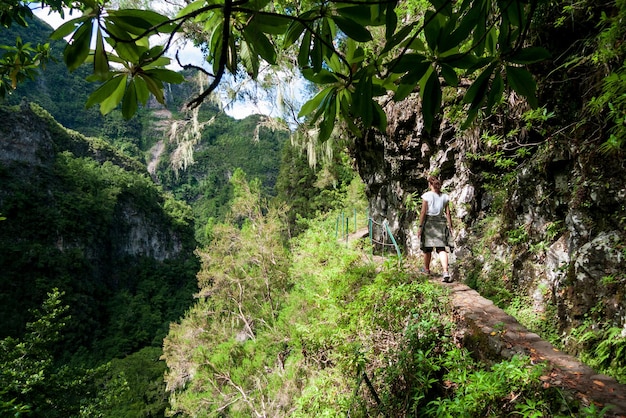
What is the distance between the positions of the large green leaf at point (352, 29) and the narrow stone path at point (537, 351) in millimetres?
2026

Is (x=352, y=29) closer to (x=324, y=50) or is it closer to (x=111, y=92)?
(x=324, y=50)

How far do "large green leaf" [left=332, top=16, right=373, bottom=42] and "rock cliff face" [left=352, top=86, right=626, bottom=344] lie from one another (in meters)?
2.36

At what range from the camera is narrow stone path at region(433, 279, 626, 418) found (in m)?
1.69

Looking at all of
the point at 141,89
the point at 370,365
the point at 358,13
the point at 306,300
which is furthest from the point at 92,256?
the point at 358,13

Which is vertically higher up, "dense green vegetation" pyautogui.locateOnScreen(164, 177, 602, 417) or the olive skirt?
the olive skirt

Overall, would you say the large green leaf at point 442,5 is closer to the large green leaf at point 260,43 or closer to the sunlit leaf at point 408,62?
the sunlit leaf at point 408,62

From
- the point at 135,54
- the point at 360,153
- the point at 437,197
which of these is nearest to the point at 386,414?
the point at 437,197

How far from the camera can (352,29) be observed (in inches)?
25.1

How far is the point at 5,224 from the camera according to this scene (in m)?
26.4

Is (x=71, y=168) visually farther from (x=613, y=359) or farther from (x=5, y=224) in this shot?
(x=613, y=359)

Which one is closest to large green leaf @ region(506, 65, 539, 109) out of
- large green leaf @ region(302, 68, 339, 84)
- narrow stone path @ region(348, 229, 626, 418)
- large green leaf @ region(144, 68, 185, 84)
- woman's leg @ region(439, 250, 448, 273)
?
large green leaf @ region(302, 68, 339, 84)

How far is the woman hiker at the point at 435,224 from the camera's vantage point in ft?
11.8

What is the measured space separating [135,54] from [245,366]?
35.6 ft

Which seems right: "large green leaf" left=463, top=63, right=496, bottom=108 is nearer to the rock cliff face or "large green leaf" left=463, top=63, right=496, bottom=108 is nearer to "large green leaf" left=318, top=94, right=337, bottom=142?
"large green leaf" left=318, top=94, right=337, bottom=142
